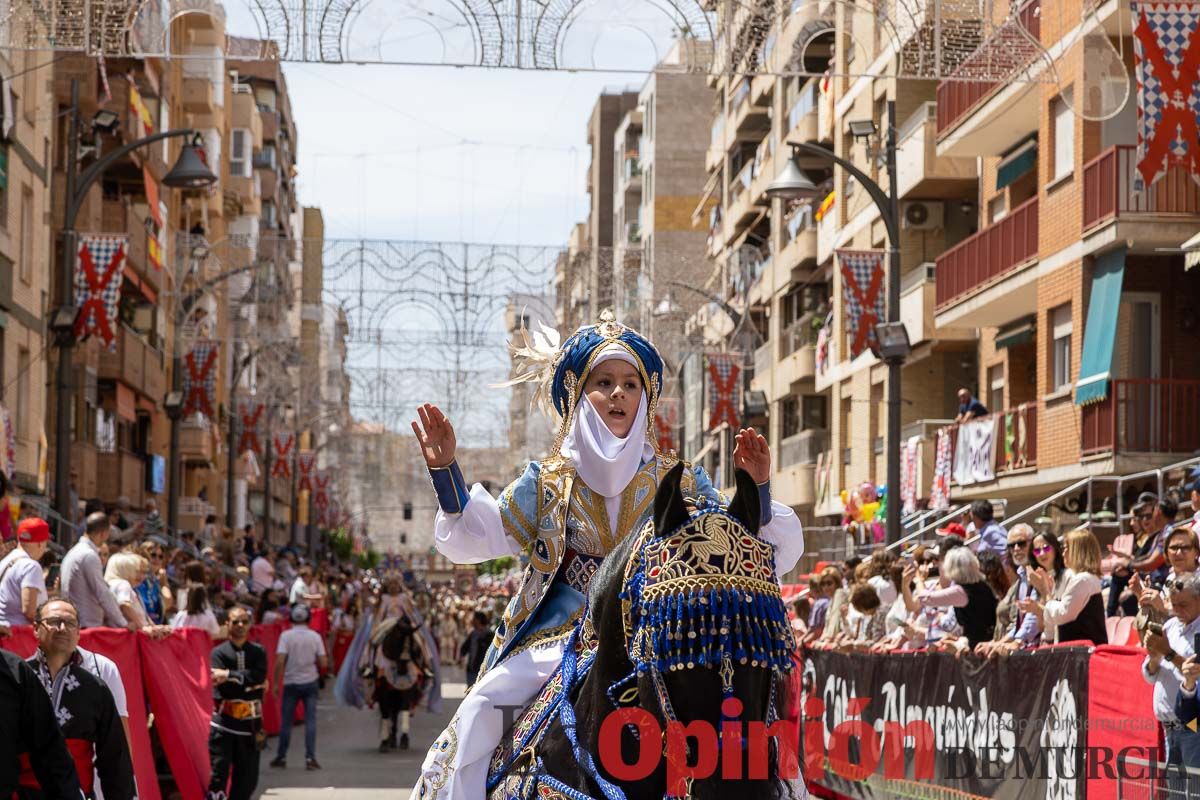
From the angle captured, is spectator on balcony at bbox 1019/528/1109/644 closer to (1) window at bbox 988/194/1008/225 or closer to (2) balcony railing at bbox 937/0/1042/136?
(2) balcony railing at bbox 937/0/1042/136

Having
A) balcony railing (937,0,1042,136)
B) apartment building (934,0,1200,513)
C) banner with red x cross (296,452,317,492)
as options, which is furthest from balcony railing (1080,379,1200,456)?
banner with red x cross (296,452,317,492)

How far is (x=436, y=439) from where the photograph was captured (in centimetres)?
604

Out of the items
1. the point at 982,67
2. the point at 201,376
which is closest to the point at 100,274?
the point at 201,376

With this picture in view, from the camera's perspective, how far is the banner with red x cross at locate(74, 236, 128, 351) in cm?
2758

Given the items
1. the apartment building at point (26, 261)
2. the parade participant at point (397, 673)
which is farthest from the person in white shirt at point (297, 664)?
the apartment building at point (26, 261)

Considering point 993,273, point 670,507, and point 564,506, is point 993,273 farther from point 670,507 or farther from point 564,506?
point 670,507

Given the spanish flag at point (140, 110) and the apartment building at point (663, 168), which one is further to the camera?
the apartment building at point (663, 168)

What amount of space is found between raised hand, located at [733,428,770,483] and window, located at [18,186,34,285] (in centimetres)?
3026

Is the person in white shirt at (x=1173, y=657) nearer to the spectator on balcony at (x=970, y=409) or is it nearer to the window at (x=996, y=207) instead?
the spectator on balcony at (x=970, y=409)

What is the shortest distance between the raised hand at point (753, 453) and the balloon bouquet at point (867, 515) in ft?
79.4

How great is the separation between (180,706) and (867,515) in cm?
1950

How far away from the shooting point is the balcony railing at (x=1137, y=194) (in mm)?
25188

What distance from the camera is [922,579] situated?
16625 mm

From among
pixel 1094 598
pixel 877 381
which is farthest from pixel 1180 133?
pixel 877 381
